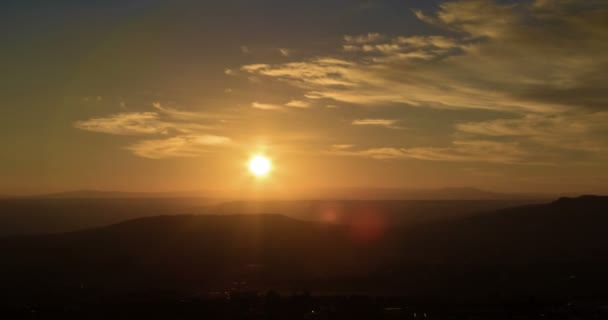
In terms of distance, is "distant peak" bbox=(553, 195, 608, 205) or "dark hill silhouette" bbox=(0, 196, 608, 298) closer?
"dark hill silhouette" bbox=(0, 196, 608, 298)

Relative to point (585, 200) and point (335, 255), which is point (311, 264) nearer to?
point (335, 255)

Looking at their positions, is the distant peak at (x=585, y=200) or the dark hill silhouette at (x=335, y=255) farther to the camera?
the distant peak at (x=585, y=200)

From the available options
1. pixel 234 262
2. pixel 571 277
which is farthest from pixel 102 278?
pixel 571 277

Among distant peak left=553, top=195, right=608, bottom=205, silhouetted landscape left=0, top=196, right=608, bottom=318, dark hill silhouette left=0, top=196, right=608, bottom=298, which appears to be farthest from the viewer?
distant peak left=553, top=195, right=608, bottom=205

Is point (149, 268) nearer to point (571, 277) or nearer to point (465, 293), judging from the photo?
point (465, 293)

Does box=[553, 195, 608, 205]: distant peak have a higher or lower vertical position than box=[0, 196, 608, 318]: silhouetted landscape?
higher

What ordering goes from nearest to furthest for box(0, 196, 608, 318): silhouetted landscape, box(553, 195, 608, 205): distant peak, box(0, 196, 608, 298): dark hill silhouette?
box(0, 196, 608, 318): silhouetted landscape → box(0, 196, 608, 298): dark hill silhouette → box(553, 195, 608, 205): distant peak

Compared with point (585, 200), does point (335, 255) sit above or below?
below

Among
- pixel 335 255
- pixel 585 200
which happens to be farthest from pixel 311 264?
pixel 585 200
